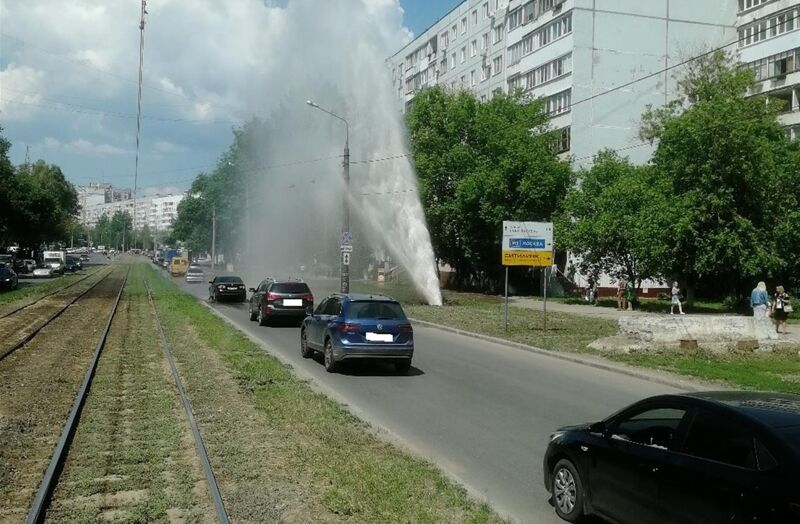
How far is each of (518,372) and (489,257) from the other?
3659cm

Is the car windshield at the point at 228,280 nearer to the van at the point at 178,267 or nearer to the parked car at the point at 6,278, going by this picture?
the parked car at the point at 6,278

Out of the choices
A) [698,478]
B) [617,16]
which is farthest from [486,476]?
[617,16]

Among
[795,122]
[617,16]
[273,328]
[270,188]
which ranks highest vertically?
[617,16]

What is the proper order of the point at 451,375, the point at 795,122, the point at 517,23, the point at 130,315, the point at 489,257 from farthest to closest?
1. the point at 517,23
2. the point at 489,257
3. the point at 795,122
4. the point at 130,315
5. the point at 451,375

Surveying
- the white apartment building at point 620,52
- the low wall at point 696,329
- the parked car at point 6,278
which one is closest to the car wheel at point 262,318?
the low wall at point 696,329

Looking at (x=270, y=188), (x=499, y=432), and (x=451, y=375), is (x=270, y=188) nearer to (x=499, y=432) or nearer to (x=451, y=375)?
(x=451, y=375)

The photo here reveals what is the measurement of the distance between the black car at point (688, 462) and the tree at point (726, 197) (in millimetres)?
30057

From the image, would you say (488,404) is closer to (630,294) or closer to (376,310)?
(376,310)

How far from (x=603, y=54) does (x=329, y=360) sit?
145 ft

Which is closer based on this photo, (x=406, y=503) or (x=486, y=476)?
(x=406, y=503)

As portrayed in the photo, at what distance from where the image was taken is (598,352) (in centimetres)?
1788

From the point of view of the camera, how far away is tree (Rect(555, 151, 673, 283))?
35062mm

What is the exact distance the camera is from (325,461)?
7230 mm

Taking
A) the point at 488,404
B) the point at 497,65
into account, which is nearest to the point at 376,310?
the point at 488,404
